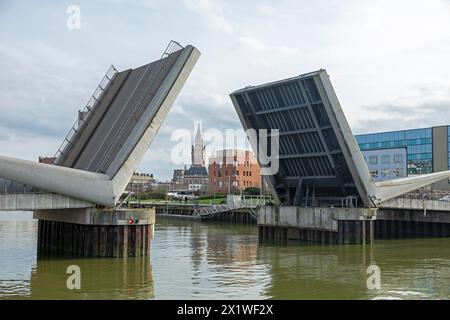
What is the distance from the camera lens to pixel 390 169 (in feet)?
255

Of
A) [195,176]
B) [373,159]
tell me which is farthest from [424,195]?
[195,176]

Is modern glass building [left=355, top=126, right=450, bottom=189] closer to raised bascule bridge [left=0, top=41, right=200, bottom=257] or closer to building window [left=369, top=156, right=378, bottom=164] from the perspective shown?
building window [left=369, top=156, right=378, bottom=164]

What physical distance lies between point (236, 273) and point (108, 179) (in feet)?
23.8

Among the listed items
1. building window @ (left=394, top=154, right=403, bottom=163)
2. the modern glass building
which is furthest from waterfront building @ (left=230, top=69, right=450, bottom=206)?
building window @ (left=394, top=154, right=403, bottom=163)

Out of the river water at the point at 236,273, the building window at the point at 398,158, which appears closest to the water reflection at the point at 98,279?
the river water at the point at 236,273

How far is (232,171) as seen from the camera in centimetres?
10438

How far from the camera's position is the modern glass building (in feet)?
244

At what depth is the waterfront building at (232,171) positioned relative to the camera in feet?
343

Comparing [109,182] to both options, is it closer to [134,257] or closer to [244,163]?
[134,257]

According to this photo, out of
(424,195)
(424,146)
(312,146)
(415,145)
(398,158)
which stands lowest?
(424,195)

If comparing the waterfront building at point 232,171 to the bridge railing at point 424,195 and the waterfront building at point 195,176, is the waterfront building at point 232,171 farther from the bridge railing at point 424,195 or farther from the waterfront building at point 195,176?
the bridge railing at point 424,195

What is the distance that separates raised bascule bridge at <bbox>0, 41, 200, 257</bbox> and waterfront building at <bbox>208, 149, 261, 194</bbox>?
75385 mm

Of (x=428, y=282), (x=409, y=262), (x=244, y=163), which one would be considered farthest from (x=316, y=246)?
(x=244, y=163)

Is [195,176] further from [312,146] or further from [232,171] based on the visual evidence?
[312,146]
